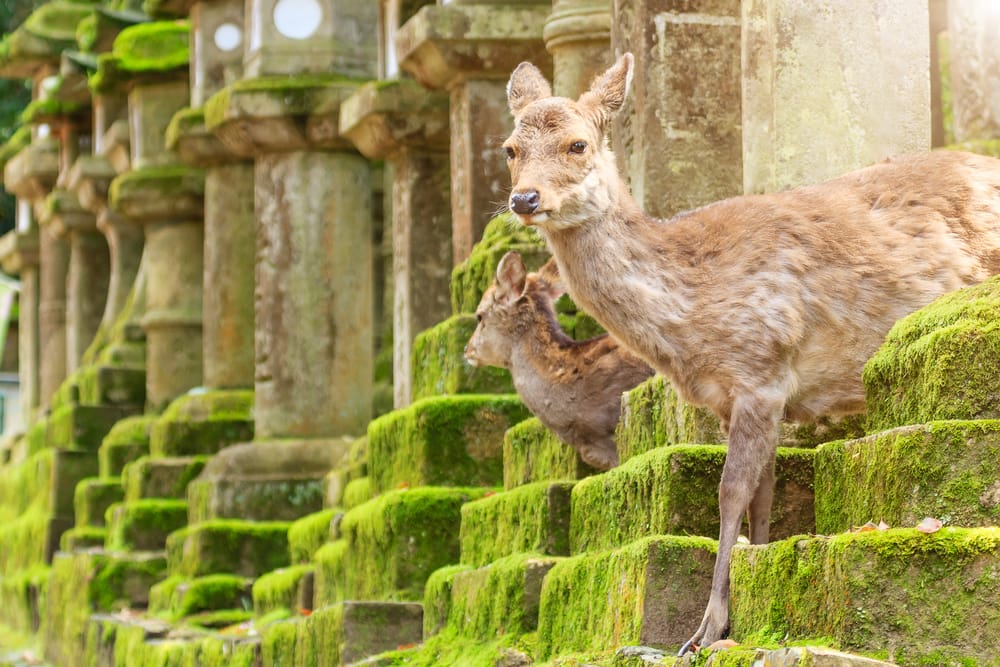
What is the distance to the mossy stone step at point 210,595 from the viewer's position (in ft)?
58.7

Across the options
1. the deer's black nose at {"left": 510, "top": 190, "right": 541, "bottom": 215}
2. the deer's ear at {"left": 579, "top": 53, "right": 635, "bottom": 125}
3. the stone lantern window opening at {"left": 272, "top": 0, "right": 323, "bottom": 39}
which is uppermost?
the stone lantern window opening at {"left": 272, "top": 0, "right": 323, "bottom": 39}

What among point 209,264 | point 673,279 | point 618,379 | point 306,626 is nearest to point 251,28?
point 209,264

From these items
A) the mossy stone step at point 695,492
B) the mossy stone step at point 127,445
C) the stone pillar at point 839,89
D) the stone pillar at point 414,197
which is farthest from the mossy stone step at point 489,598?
the mossy stone step at point 127,445

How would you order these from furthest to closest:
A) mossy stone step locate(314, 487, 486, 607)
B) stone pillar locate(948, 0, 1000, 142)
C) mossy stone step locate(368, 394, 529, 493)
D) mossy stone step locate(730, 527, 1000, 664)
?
mossy stone step locate(368, 394, 529, 493)
mossy stone step locate(314, 487, 486, 607)
stone pillar locate(948, 0, 1000, 142)
mossy stone step locate(730, 527, 1000, 664)

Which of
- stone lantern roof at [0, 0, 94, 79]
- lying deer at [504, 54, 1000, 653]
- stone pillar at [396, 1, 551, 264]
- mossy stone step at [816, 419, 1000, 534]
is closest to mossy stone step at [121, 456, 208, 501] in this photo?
stone pillar at [396, 1, 551, 264]

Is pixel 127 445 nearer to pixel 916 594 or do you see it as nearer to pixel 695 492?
pixel 695 492

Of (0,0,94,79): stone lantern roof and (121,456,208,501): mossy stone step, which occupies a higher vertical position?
Answer: (0,0,94,79): stone lantern roof

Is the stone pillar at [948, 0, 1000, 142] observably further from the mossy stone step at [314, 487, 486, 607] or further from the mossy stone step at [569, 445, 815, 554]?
the mossy stone step at [569, 445, 815, 554]

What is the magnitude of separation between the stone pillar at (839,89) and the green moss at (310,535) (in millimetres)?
6346

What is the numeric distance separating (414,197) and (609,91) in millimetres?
8012

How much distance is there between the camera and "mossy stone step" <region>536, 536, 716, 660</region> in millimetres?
8219

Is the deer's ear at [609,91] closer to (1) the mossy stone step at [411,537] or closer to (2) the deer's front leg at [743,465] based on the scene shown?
(2) the deer's front leg at [743,465]

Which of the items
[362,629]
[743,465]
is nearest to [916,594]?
[743,465]

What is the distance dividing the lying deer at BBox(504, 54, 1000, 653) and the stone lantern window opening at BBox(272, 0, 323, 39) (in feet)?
34.9
